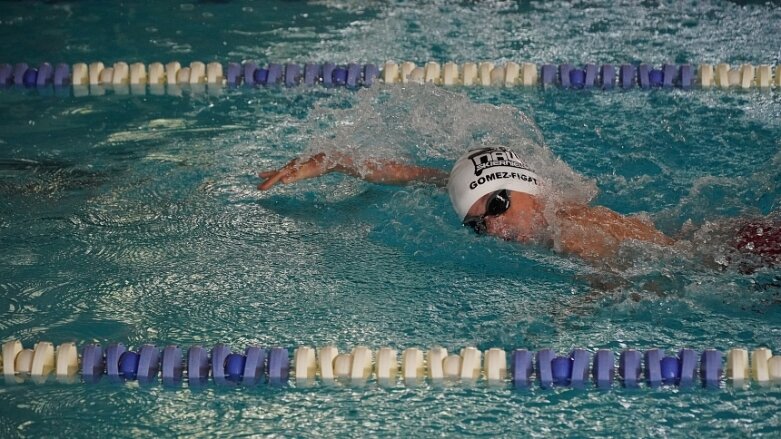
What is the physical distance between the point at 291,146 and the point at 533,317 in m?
1.78

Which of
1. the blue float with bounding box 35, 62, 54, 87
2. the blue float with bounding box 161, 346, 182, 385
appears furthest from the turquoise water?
the blue float with bounding box 35, 62, 54, 87

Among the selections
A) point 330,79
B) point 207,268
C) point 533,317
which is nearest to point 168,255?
point 207,268

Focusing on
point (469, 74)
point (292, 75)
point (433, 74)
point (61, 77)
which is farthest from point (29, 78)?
point (469, 74)

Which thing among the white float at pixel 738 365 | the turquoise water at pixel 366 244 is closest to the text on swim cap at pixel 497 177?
the turquoise water at pixel 366 244

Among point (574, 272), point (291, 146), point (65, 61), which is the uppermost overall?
point (65, 61)

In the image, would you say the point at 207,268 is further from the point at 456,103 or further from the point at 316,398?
the point at 456,103

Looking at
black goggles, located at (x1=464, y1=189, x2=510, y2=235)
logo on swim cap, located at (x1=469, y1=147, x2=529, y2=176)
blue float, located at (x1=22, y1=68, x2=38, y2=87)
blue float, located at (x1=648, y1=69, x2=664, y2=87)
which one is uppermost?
blue float, located at (x1=648, y1=69, x2=664, y2=87)

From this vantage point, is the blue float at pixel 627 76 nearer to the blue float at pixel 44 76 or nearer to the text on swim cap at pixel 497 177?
the text on swim cap at pixel 497 177

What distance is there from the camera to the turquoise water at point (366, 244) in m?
3.02

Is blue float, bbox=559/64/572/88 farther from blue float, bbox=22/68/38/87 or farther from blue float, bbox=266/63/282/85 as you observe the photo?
blue float, bbox=22/68/38/87

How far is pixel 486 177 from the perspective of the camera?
144 inches

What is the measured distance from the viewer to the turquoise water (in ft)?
9.90

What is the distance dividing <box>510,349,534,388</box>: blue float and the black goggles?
0.64 m

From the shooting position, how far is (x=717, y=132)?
4906 mm
